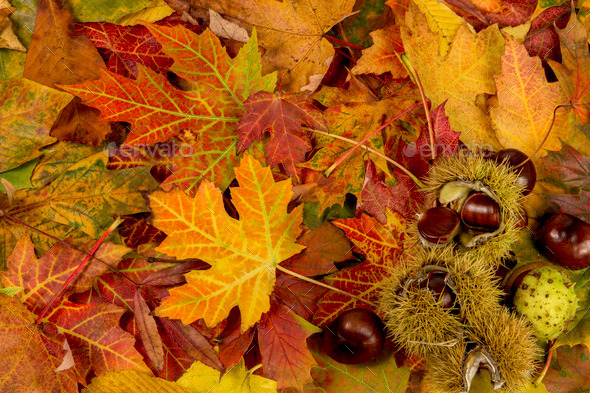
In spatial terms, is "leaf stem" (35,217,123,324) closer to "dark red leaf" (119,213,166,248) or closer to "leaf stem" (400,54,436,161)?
"dark red leaf" (119,213,166,248)

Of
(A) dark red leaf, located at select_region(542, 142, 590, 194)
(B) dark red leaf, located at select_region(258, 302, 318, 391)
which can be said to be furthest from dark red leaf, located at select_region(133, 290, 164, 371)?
(A) dark red leaf, located at select_region(542, 142, 590, 194)

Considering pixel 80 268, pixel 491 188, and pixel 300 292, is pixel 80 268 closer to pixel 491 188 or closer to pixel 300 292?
pixel 300 292

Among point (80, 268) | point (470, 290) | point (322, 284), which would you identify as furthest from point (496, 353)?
point (80, 268)

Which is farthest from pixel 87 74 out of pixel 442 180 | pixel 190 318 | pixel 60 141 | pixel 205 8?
pixel 442 180

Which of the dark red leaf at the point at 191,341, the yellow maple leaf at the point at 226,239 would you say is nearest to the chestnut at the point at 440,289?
the yellow maple leaf at the point at 226,239

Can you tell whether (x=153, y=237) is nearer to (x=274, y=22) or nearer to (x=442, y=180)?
(x=274, y=22)

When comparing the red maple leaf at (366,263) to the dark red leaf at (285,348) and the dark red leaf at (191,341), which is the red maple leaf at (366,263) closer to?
the dark red leaf at (285,348)
